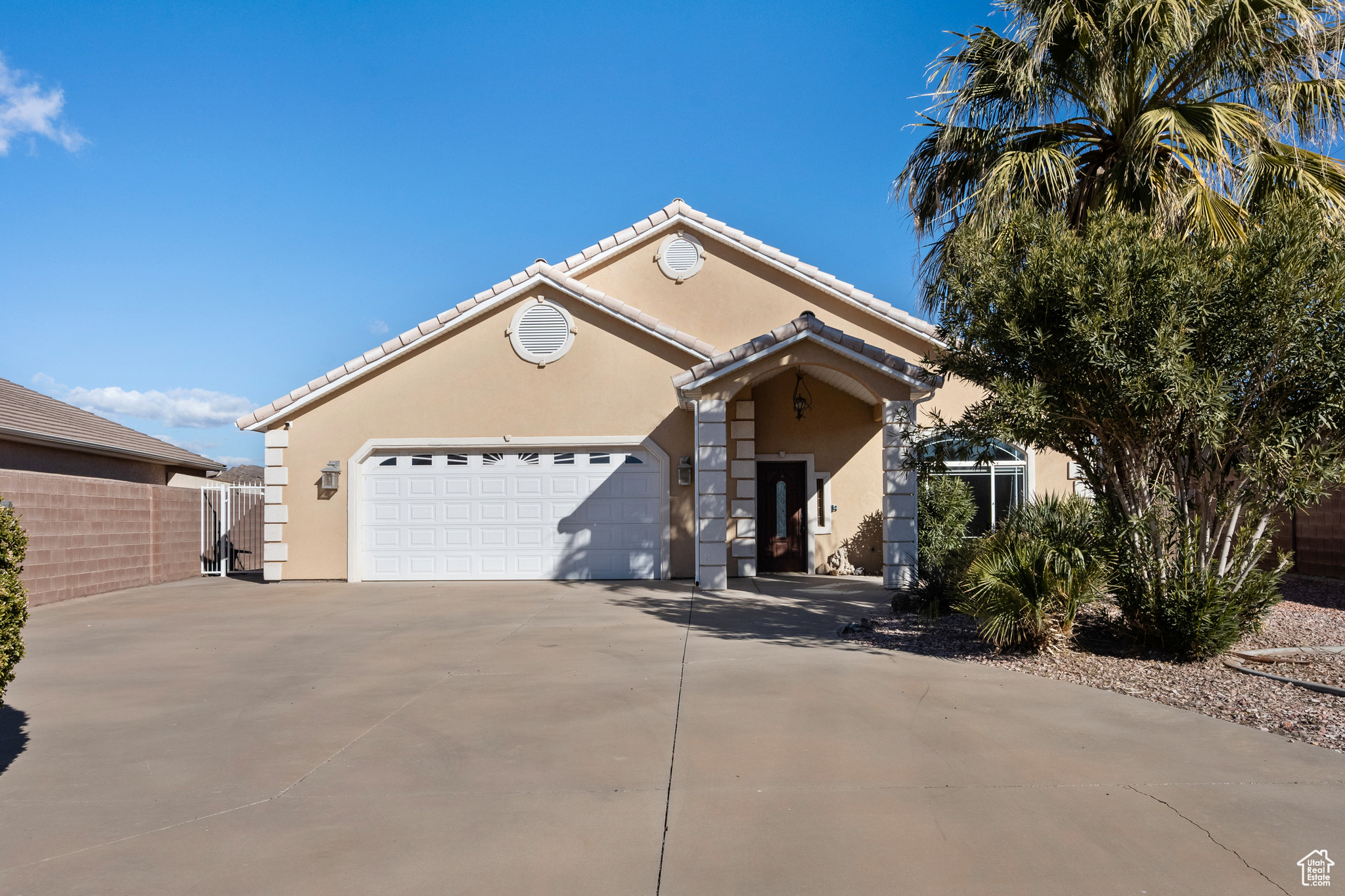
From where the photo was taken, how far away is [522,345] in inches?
619

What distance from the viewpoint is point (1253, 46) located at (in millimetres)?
9562

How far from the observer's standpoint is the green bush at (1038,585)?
8281 millimetres

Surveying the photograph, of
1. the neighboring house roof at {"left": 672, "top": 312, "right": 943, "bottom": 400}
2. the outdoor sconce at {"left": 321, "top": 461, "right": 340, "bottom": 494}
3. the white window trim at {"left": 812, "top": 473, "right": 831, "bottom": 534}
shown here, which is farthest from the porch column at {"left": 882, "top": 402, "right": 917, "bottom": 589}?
the outdoor sconce at {"left": 321, "top": 461, "right": 340, "bottom": 494}

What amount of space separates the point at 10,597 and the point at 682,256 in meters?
14.0

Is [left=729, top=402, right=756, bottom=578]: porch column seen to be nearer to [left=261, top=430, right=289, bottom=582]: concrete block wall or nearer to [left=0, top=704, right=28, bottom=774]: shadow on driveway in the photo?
[left=261, top=430, right=289, bottom=582]: concrete block wall

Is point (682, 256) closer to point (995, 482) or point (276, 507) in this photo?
point (995, 482)

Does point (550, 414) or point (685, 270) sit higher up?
point (685, 270)

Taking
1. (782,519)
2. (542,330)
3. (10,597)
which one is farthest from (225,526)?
(10,597)

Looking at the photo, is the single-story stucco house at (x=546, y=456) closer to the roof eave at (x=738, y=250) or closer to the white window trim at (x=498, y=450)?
the white window trim at (x=498, y=450)

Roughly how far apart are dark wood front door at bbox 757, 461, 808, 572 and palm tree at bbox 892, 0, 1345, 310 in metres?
6.15

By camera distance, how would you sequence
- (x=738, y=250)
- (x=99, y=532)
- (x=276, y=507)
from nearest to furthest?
(x=99, y=532)
(x=276, y=507)
(x=738, y=250)

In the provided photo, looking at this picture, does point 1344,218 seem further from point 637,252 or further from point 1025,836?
point 637,252

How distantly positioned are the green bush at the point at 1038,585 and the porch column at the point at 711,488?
17.8ft

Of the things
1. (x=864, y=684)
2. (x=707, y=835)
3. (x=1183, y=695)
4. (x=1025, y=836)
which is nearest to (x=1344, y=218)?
(x=1183, y=695)
